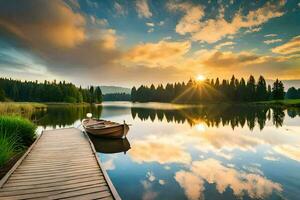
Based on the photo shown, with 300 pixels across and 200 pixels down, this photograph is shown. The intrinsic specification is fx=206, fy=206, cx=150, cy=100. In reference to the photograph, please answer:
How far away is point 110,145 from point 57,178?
32.6 feet

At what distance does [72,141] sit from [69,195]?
9.06 meters

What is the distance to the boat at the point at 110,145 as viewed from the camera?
613 inches

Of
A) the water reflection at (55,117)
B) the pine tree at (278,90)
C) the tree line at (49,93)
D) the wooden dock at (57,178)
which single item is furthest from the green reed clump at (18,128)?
the pine tree at (278,90)

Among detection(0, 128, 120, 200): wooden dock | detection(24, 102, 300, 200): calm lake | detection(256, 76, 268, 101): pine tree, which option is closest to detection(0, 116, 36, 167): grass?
detection(0, 128, 120, 200): wooden dock

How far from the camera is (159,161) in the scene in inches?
501

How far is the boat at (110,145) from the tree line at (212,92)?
95.3 metres

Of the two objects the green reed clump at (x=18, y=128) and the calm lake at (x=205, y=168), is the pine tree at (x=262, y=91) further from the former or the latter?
the green reed clump at (x=18, y=128)

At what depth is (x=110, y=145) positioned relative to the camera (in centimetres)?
1717

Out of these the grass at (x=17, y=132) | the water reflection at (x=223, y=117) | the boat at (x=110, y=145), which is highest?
the grass at (x=17, y=132)

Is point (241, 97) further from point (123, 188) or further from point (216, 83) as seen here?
point (123, 188)

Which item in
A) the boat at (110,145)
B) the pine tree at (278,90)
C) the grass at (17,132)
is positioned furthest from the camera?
the pine tree at (278,90)

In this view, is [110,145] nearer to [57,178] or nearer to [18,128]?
[18,128]

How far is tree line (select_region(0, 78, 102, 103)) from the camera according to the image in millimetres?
100500

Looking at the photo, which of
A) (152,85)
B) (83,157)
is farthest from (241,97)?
(83,157)
